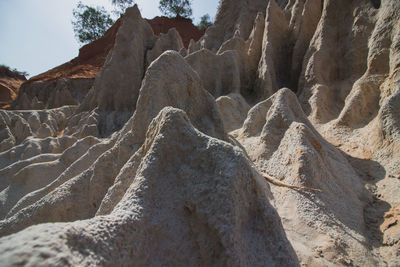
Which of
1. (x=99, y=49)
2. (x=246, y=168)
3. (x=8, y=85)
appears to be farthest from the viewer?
(x=99, y=49)

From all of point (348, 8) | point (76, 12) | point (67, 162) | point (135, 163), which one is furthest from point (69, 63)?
point (135, 163)

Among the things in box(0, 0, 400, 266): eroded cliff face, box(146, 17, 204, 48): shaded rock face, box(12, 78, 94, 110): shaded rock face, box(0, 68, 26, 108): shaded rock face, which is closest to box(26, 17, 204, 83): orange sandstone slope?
box(146, 17, 204, 48): shaded rock face

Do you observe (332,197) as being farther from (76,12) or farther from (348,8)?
(76,12)

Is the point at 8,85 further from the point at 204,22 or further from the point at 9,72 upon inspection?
the point at 204,22

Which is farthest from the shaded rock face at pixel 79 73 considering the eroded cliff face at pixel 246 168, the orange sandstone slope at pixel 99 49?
the eroded cliff face at pixel 246 168

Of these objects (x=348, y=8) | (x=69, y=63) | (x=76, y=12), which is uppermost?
(x=76, y=12)

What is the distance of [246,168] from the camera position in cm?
182

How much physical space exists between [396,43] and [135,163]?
485cm

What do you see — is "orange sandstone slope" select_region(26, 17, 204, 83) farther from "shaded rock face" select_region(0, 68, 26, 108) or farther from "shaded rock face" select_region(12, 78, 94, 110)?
"shaded rock face" select_region(0, 68, 26, 108)

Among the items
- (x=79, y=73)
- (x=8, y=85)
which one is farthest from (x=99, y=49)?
(x=8, y=85)

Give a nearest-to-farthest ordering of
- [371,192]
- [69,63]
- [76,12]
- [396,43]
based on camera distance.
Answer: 1. [371,192]
2. [396,43]
3. [69,63]
4. [76,12]

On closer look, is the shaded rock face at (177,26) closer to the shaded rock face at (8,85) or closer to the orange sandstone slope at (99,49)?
the orange sandstone slope at (99,49)

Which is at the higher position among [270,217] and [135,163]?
[135,163]

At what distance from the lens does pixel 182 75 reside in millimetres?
3533
